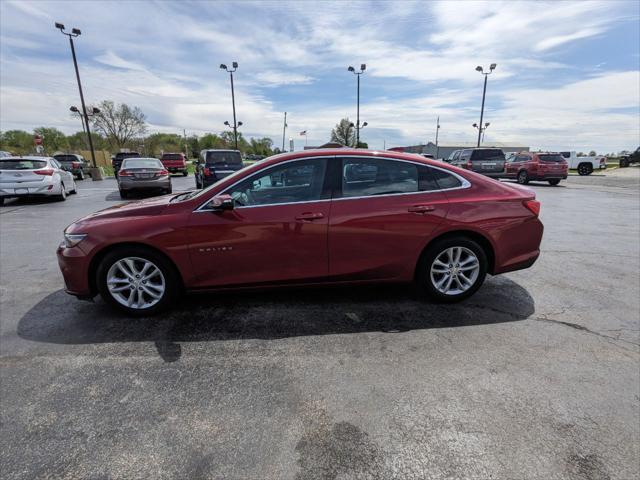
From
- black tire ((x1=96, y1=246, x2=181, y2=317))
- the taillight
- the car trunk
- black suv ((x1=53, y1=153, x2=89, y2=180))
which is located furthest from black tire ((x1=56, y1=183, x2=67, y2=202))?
the taillight

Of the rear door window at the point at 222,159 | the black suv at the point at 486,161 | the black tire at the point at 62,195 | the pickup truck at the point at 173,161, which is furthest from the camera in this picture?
the pickup truck at the point at 173,161

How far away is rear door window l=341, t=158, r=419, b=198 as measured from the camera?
353 centimetres

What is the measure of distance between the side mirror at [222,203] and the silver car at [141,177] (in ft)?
36.8

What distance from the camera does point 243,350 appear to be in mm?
2941

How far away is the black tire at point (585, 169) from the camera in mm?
30050

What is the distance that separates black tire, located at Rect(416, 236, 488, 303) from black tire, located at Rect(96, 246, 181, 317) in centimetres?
248

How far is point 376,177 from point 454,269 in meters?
1.27

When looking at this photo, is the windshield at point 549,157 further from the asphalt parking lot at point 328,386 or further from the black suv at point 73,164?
the black suv at point 73,164

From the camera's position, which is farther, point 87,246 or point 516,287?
point 516,287

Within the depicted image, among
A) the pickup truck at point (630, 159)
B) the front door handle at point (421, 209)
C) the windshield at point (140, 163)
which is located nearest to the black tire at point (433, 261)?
the front door handle at point (421, 209)

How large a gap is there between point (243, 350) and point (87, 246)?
5.96 ft

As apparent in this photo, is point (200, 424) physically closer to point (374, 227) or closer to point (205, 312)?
point (205, 312)

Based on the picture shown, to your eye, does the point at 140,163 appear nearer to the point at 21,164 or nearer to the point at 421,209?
the point at 21,164

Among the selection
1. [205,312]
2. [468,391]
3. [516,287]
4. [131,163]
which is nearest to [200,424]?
[205,312]
